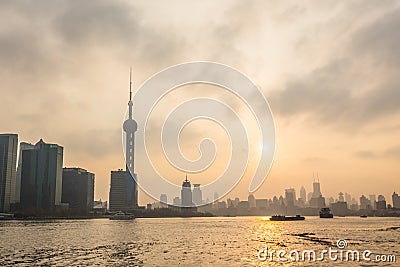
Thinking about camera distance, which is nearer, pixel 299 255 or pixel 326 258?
pixel 326 258

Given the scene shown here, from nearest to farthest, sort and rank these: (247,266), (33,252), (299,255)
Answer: (247,266) → (299,255) → (33,252)

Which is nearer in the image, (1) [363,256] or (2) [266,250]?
(1) [363,256]

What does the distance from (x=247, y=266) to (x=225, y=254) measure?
15986mm

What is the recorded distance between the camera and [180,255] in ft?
264

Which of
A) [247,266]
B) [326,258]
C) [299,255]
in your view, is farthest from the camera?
[299,255]

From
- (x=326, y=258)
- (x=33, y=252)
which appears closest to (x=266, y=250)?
(x=326, y=258)

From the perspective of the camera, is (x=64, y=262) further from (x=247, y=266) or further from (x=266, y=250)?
(x=266, y=250)

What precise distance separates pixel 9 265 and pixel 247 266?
38.4 metres

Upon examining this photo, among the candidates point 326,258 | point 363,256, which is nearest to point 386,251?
point 363,256

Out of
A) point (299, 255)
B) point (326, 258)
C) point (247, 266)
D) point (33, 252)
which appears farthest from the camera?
point (33, 252)

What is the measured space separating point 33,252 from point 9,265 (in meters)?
19.9

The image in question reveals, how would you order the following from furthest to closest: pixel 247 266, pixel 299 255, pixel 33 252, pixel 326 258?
pixel 33 252 < pixel 299 255 < pixel 326 258 < pixel 247 266

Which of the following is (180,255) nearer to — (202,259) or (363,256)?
(202,259)

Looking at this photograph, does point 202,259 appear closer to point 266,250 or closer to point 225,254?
point 225,254
